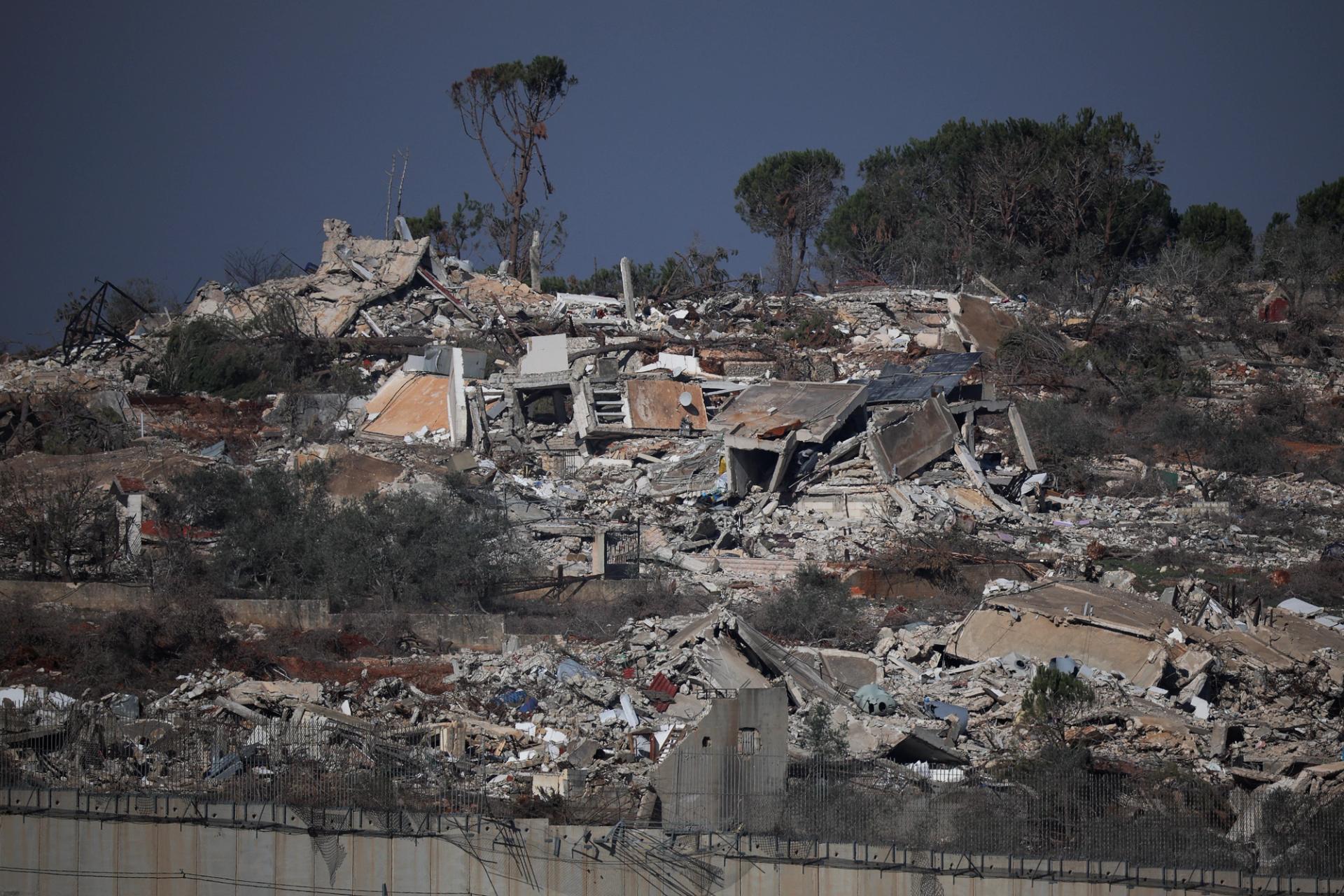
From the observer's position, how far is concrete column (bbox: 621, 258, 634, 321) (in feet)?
73.9

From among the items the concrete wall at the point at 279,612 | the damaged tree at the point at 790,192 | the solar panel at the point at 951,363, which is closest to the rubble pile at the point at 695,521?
the solar panel at the point at 951,363

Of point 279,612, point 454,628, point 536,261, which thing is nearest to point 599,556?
point 454,628

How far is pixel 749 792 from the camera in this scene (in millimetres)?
8133

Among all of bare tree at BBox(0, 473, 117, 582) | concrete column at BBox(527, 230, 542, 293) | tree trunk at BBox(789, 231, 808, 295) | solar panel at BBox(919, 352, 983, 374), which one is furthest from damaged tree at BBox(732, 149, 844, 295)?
bare tree at BBox(0, 473, 117, 582)

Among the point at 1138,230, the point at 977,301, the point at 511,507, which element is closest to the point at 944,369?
the point at 977,301

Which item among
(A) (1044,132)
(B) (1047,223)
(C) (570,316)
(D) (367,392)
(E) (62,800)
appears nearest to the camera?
(E) (62,800)

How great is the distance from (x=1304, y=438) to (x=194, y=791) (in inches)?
628

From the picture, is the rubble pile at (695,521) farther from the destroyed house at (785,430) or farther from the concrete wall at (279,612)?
the concrete wall at (279,612)

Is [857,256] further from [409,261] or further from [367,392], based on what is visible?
[367,392]

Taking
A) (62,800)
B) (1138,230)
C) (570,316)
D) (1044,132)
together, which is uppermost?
(1044,132)

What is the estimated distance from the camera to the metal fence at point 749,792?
7.61 metres

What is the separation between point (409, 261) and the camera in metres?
23.3

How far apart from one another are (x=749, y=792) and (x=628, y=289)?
15.4m

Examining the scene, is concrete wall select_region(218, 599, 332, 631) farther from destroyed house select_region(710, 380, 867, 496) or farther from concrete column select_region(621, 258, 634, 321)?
concrete column select_region(621, 258, 634, 321)
